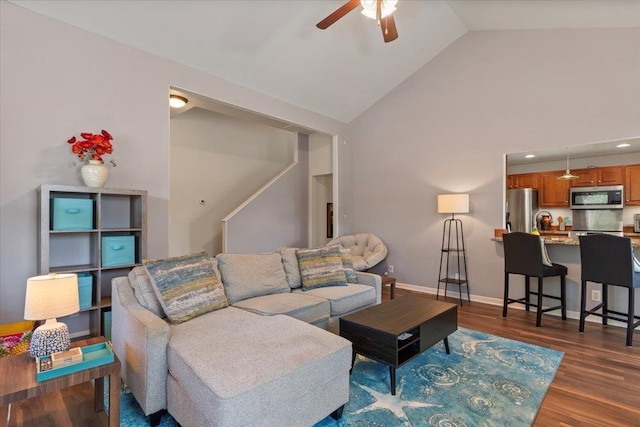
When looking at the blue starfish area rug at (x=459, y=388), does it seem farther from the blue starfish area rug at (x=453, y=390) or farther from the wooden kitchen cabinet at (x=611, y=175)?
the wooden kitchen cabinet at (x=611, y=175)

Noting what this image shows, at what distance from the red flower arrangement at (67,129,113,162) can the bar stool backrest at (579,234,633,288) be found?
4691mm

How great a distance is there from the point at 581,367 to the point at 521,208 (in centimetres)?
217

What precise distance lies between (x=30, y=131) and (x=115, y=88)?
0.84 metres

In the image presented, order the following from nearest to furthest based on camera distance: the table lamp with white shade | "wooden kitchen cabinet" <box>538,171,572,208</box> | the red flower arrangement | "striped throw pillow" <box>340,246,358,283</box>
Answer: the table lamp with white shade
the red flower arrangement
"striped throw pillow" <box>340,246,358,283</box>
"wooden kitchen cabinet" <box>538,171,572,208</box>

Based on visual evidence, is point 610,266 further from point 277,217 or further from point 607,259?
point 277,217

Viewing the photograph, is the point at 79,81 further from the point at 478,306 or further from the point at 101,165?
the point at 478,306

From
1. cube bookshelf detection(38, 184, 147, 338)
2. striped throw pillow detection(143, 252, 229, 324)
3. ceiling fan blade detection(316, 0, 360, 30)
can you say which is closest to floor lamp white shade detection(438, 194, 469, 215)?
ceiling fan blade detection(316, 0, 360, 30)

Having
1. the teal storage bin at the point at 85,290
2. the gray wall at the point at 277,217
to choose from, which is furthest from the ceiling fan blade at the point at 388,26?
the gray wall at the point at 277,217

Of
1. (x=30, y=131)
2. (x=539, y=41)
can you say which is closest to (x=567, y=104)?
(x=539, y=41)

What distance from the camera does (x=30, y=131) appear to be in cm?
277

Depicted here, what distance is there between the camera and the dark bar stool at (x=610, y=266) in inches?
118

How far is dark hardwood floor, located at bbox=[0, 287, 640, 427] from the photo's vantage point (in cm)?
192

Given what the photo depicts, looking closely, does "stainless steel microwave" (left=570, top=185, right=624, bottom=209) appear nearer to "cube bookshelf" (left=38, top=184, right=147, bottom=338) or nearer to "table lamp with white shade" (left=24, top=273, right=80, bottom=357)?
"cube bookshelf" (left=38, top=184, right=147, bottom=338)

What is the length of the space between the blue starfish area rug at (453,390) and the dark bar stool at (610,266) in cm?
89
